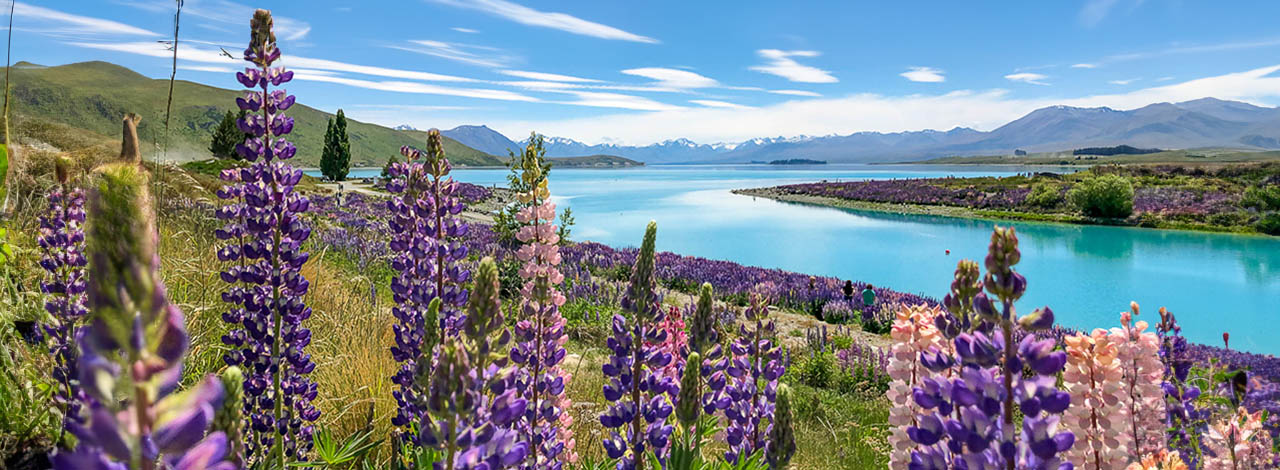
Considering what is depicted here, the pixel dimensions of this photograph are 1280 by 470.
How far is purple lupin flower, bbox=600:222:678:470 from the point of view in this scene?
6.75 feet

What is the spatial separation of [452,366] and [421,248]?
1.49 m

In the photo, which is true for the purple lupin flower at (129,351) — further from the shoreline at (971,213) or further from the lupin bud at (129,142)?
the shoreline at (971,213)

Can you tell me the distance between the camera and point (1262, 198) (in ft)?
124

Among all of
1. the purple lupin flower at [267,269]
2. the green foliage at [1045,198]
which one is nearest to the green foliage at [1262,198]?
the green foliage at [1045,198]

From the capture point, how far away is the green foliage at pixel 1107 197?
39062mm

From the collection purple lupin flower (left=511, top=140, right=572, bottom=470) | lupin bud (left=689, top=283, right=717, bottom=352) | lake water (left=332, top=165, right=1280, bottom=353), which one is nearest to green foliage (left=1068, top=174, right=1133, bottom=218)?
lake water (left=332, top=165, right=1280, bottom=353)

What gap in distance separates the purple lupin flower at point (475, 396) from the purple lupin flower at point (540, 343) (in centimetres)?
46

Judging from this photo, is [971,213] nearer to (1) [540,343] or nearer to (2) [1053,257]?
(2) [1053,257]

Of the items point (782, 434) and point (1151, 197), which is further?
point (1151, 197)

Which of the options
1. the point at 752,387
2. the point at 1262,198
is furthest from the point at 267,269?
the point at 1262,198

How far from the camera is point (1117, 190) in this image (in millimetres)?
39156

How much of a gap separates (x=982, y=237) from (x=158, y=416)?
3743 cm

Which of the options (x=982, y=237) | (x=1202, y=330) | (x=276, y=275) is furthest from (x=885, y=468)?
(x=982, y=237)

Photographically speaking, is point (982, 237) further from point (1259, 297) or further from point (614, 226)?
point (614, 226)
